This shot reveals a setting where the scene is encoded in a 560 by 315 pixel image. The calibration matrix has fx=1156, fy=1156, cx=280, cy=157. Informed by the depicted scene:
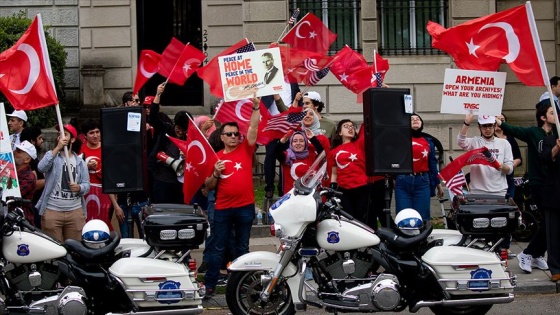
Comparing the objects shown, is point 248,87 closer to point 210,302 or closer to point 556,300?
point 210,302

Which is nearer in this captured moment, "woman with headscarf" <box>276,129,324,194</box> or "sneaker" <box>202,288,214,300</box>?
"sneaker" <box>202,288,214,300</box>

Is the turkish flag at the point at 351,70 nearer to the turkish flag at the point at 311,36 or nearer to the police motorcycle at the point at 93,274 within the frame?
the turkish flag at the point at 311,36

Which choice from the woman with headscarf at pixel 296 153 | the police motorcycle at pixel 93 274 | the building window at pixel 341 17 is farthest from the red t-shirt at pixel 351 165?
the building window at pixel 341 17

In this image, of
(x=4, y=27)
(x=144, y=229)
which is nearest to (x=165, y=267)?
(x=144, y=229)

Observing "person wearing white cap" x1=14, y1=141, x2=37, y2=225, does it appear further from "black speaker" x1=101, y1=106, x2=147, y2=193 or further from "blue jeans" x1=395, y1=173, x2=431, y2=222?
"blue jeans" x1=395, y1=173, x2=431, y2=222

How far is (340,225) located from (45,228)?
3472 millimetres

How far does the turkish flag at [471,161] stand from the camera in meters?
12.7

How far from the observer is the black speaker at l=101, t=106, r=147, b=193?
38.0 ft

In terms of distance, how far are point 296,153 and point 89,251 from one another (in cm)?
339

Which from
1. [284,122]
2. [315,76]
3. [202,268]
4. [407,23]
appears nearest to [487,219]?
[284,122]

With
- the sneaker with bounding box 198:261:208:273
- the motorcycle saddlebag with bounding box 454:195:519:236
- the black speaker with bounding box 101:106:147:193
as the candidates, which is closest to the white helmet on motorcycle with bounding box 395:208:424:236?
the motorcycle saddlebag with bounding box 454:195:519:236

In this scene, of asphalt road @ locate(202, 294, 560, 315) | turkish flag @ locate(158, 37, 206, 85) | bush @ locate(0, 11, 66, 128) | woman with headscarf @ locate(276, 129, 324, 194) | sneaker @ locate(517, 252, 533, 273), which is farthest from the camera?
bush @ locate(0, 11, 66, 128)

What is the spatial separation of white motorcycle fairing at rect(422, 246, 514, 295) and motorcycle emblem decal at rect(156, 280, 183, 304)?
224cm

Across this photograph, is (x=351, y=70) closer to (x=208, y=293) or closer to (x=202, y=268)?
(x=202, y=268)
